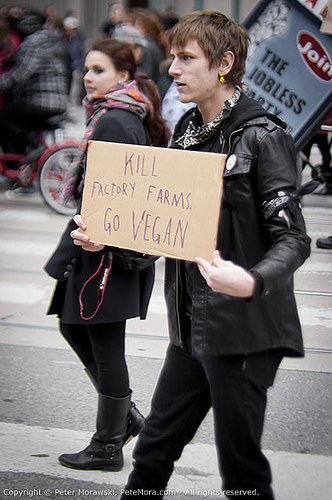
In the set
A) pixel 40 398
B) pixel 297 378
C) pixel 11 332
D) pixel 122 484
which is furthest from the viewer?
pixel 11 332

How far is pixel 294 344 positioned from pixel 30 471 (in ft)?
5.07

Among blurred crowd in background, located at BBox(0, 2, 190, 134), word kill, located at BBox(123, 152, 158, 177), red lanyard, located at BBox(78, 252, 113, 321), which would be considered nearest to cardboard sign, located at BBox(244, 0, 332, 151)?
blurred crowd in background, located at BBox(0, 2, 190, 134)

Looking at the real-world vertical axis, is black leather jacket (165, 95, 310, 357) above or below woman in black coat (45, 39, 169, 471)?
above

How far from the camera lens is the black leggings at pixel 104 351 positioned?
3186 mm

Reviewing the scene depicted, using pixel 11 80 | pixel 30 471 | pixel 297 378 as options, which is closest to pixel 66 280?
pixel 30 471

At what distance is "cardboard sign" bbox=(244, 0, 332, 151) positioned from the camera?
6043 mm

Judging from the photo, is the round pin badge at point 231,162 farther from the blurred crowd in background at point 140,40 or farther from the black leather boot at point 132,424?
the blurred crowd in background at point 140,40

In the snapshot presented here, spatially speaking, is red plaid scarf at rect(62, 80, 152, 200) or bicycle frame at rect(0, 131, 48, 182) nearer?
red plaid scarf at rect(62, 80, 152, 200)

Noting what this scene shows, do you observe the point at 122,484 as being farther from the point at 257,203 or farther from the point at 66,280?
the point at 257,203

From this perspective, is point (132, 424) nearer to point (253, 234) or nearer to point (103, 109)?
point (103, 109)

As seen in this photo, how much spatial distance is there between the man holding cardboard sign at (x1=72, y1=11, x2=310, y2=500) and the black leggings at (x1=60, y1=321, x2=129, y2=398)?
0.77 m

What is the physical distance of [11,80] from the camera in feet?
29.4

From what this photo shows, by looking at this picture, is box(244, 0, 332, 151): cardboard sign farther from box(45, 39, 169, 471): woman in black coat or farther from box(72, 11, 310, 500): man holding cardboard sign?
box(72, 11, 310, 500): man holding cardboard sign

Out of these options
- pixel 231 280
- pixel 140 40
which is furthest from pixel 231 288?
pixel 140 40
